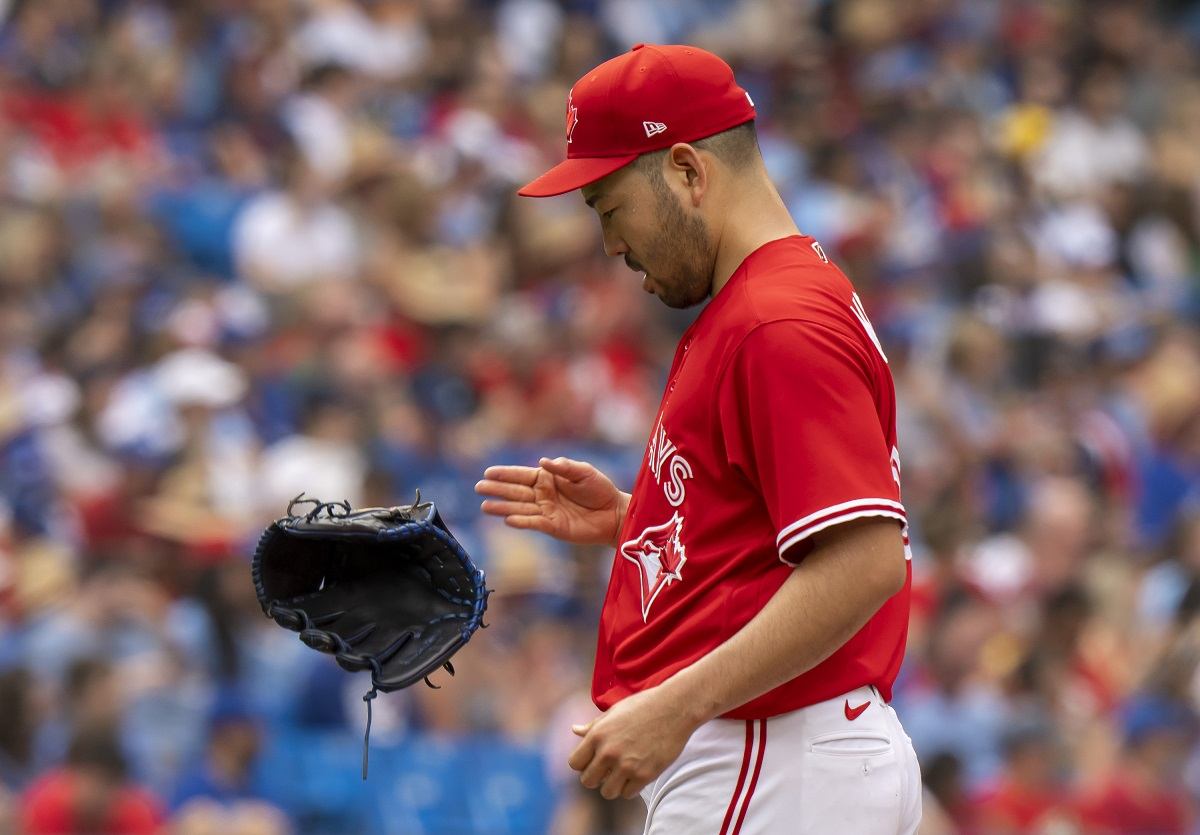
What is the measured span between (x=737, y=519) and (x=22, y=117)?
24.9ft

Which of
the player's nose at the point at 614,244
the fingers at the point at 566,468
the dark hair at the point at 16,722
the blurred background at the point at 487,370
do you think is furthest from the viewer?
the blurred background at the point at 487,370

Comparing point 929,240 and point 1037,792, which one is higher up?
point 929,240

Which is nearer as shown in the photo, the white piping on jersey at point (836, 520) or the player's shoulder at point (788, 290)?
the white piping on jersey at point (836, 520)

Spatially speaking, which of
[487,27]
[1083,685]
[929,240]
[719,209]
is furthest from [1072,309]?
[719,209]

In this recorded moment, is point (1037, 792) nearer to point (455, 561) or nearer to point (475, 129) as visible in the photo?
point (455, 561)

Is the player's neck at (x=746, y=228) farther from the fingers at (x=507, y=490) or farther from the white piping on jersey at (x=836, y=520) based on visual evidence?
the fingers at (x=507, y=490)

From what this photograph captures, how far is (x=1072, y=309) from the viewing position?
991 centimetres

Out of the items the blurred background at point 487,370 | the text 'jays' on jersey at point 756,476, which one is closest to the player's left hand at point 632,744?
the text 'jays' on jersey at point 756,476

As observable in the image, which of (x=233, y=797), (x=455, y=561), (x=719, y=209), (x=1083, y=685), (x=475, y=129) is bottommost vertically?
(x=1083, y=685)

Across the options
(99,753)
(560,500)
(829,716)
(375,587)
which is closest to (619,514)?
(560,500)

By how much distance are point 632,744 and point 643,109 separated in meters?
0.99

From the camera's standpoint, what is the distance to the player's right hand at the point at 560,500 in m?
3.27

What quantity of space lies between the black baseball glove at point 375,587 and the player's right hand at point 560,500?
22 cm

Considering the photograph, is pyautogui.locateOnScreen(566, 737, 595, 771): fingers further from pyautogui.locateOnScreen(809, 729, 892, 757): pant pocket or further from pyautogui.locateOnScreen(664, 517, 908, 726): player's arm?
pyautogui.locateOnScreen(809, 729, 892, 757): pant pocket
